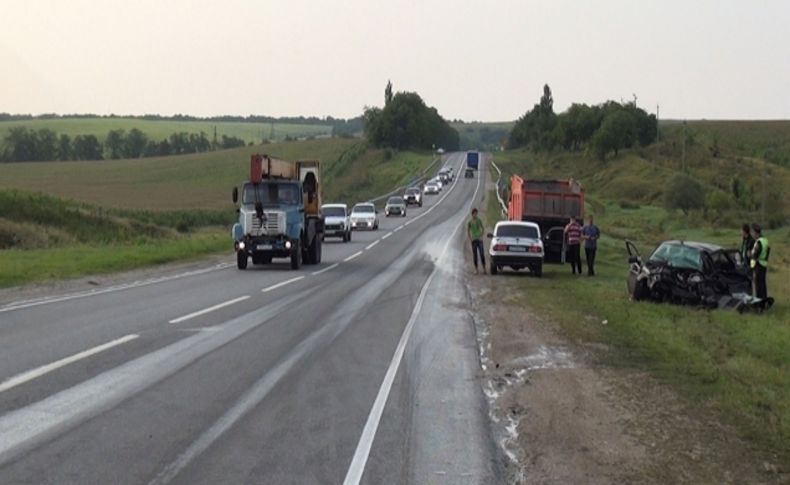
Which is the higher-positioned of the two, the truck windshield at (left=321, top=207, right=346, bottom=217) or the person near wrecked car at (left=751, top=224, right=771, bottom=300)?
the person near wrecked car at (left=751, top=224, right=771, bottom=300)

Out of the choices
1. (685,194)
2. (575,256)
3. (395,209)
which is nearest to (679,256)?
(575,256)

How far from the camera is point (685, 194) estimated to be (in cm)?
6919

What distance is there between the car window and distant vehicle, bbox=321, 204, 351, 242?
1082 inches

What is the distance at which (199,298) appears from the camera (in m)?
21.4

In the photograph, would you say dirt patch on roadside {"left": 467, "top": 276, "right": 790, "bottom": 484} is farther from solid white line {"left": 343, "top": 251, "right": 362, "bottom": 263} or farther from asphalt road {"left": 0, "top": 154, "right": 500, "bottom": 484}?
solid white line {"left": 343, "top": 251, "right": 362, "bottom": 263}

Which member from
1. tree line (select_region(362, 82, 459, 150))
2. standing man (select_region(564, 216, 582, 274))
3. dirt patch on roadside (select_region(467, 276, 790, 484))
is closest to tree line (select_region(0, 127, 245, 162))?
tree line (select_region(362, 82, 459, 150))

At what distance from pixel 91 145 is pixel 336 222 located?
411 ft

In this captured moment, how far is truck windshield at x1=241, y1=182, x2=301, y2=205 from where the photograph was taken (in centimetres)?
3162

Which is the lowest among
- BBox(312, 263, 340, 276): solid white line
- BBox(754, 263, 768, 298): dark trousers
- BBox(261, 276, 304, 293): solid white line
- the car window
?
BBox(312, 263, 340, 276): solid white line

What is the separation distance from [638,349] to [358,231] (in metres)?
44.6

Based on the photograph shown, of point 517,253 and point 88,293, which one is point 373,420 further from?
point 517,253

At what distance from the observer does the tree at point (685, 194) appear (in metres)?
69.1

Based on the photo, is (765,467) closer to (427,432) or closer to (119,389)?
(427,432)

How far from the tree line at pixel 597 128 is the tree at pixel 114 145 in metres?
66.5
